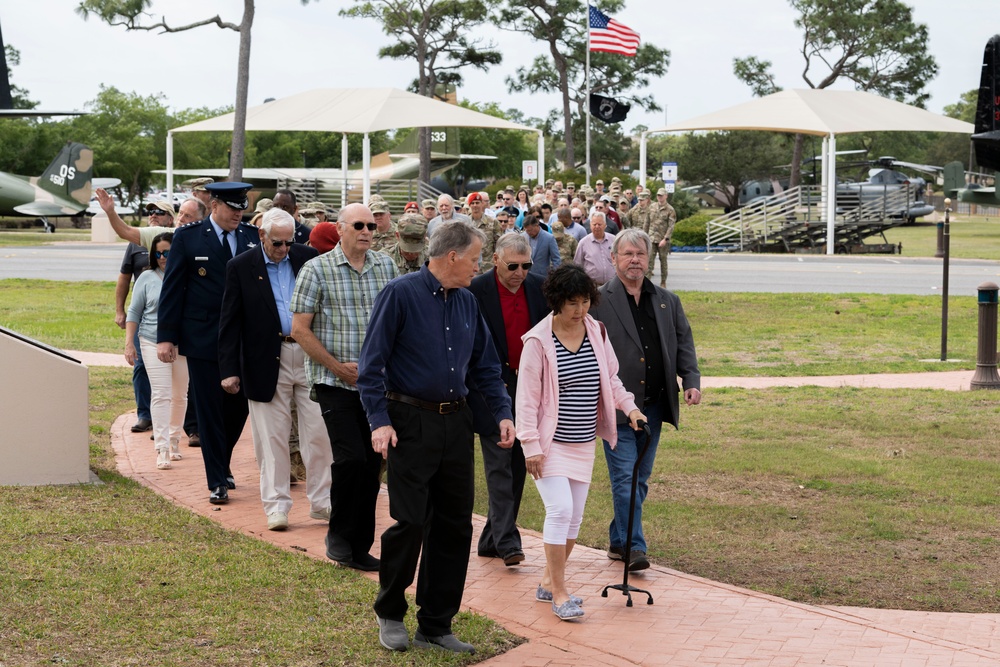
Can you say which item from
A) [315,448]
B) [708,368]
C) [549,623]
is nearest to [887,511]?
[549,623]

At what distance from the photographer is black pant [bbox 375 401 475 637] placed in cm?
533

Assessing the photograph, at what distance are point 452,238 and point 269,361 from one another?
2453 millimetres

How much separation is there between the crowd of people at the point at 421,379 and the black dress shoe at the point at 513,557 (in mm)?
12

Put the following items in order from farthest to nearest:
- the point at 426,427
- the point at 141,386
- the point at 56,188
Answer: the point at 56,188 → the point at 141,386 → the point at 426,427

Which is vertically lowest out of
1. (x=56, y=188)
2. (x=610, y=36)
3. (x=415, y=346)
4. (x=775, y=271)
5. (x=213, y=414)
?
(x=213, y=414)

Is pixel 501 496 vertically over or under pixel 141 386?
under

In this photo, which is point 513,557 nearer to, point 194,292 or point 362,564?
point 362,564

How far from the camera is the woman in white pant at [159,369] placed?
930cm

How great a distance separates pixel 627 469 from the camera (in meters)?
6.79

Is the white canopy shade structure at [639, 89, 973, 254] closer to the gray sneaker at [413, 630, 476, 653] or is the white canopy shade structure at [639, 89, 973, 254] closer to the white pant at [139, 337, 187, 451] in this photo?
the white pant at [139, 337, 187, 451]

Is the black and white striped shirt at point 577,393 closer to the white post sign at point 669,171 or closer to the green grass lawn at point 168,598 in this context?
the green grass lawn at point 168,598

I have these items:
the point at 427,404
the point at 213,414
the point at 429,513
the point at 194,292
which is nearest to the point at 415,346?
the point at 427,404

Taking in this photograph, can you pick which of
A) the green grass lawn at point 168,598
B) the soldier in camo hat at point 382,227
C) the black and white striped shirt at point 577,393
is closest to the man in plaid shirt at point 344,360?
the green grass lawn at point 168,598

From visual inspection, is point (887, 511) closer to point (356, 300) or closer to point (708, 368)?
point (356, 300)
